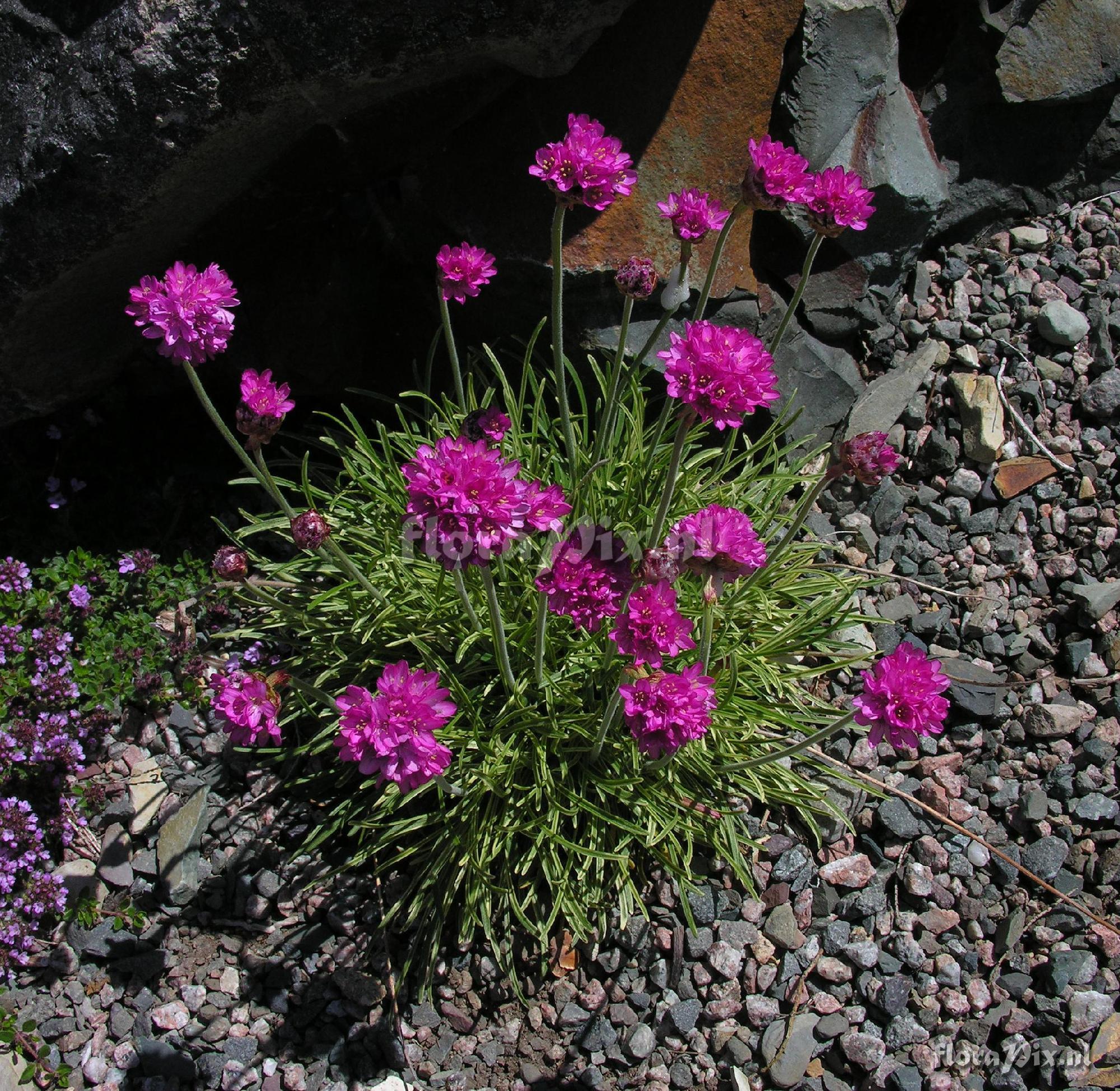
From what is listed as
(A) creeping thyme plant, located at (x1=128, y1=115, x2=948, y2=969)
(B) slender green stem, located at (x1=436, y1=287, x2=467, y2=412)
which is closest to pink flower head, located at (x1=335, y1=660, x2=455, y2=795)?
(A) creeping thyme plant, located at (x1=128, y1=115, x2=948, y2=969)

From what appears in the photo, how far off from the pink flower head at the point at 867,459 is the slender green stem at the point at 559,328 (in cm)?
87

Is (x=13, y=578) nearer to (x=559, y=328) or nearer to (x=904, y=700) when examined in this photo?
(x=559, y=328)

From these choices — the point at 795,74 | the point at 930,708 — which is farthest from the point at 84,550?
the point at 795,74

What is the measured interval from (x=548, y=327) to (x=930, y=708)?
7.44 feet

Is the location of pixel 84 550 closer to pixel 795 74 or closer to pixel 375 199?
pixel 375 199

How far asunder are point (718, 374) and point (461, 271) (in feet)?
3.69

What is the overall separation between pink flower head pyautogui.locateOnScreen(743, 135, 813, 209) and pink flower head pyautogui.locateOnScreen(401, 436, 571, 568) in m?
1.21

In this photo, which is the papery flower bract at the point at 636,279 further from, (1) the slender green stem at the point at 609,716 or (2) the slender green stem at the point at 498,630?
(1) the slender green stem at the point at 609,716

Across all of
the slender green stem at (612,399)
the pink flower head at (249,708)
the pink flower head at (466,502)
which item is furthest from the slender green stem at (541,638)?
the pink flower head at (249,708)

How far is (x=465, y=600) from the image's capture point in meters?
2.68

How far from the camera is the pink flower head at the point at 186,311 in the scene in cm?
249

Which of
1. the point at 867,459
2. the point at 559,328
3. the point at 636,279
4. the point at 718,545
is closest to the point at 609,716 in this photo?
the point at 718,545

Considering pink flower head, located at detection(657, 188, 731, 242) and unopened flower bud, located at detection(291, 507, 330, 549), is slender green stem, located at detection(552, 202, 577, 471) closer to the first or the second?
pink flower head, located at detection(657, 188, 731, 242)

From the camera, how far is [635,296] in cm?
278
